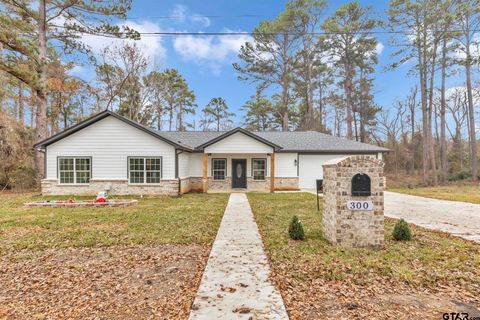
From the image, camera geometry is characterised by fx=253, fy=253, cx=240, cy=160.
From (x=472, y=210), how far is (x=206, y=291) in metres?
10.2

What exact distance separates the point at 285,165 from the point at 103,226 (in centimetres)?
1166

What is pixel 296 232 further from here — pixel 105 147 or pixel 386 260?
pixel 105 147

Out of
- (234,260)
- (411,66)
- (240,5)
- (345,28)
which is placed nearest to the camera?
(234,260)

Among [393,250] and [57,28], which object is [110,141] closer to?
[57,28]

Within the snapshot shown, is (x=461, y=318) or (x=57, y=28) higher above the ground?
(x=57, y=28)

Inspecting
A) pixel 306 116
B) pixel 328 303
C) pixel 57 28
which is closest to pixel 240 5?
pixel 57 28

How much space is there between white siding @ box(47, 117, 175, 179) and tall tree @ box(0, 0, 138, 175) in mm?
3372

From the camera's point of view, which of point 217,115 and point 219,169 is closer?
point 219,169

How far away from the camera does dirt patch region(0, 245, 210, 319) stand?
2904 mm

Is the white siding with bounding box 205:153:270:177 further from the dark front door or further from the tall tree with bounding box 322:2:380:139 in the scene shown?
the tall tree with bounding box 322:2:380:139

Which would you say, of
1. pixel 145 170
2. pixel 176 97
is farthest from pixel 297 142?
pixel 176 97

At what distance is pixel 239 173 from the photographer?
16.1m

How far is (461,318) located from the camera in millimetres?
2738

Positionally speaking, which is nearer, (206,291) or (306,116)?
(206,291)
